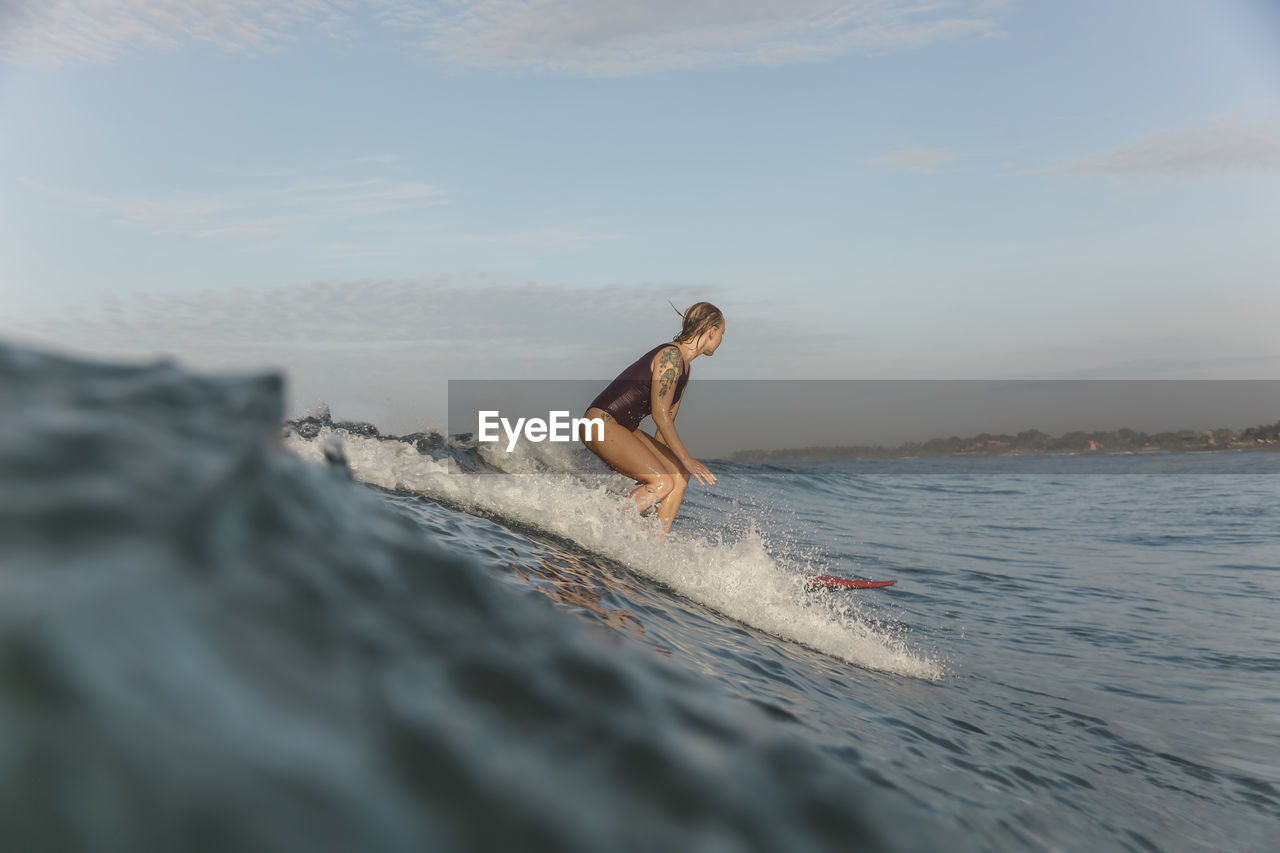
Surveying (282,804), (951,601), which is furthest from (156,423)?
(951,601)

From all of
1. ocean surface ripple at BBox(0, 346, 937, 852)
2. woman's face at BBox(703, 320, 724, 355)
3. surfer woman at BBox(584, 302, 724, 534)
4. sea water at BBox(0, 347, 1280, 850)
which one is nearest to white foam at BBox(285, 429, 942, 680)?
surfer woman at BBox(584, 302, 724, 534)

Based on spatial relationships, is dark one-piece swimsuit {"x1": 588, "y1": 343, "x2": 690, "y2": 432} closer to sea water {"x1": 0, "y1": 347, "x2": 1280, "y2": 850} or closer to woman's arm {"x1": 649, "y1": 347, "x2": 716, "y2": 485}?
woman's arm {"x1": 649, "y1": 347, "x2": 716, "y2": 485}

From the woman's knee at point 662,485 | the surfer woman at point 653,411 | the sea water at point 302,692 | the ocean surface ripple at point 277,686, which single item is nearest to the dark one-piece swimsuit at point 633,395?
the surfer woman at point 653,411

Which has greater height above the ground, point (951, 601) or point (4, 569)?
point (4, 569)

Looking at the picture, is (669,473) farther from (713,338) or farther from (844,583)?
(844,583)

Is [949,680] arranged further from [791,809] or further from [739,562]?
[791,809]

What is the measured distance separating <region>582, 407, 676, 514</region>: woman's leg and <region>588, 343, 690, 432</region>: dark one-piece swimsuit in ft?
0.25

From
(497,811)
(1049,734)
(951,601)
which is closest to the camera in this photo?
(497,811)

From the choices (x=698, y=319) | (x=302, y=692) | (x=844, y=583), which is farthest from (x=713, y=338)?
(x=302, y=692)

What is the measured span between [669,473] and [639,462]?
0.90 ft

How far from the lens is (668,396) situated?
6.55 m

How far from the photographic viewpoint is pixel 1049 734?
161 inches

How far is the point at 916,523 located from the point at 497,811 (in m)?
16.0

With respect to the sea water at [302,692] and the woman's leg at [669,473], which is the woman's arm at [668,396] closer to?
the woman's leg at [669,473]
